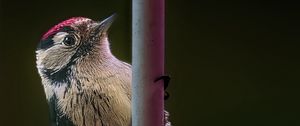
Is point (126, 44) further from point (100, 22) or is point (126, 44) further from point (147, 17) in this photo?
point (147, 17)

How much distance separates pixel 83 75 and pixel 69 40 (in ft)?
0.84

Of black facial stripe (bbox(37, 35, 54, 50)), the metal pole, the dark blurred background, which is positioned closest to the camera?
the metal pole

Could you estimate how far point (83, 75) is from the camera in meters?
3.18

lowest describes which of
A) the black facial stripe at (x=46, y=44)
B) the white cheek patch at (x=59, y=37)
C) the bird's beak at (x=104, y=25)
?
the black facial stripe at (x=46, y=44)

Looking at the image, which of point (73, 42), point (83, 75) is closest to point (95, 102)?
point (83, 75)

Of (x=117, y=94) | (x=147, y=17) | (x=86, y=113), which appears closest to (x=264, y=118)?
(x=117, y=94)

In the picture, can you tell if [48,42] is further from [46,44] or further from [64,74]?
[64,74]

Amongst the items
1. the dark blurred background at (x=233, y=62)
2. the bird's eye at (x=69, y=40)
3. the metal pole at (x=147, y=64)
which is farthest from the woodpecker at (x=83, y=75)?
the metal pole at (x=147, y=64)

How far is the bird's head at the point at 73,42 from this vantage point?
3.18m

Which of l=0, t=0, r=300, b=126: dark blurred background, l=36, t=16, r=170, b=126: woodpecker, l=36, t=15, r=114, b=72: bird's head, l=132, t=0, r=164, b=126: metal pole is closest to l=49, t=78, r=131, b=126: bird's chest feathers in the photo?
l=36, t=16, r=170, b=126: woodpecker

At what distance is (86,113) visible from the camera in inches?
124

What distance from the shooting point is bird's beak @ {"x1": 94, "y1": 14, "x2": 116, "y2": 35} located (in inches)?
125

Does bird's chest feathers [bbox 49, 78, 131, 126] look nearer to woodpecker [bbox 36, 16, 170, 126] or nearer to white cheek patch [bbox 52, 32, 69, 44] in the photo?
woodpecker [bbox 36, 16, 170, 126]

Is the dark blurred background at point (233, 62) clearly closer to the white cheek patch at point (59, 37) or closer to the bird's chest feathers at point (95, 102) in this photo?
the bird's chest feathers at point (95, 102)
